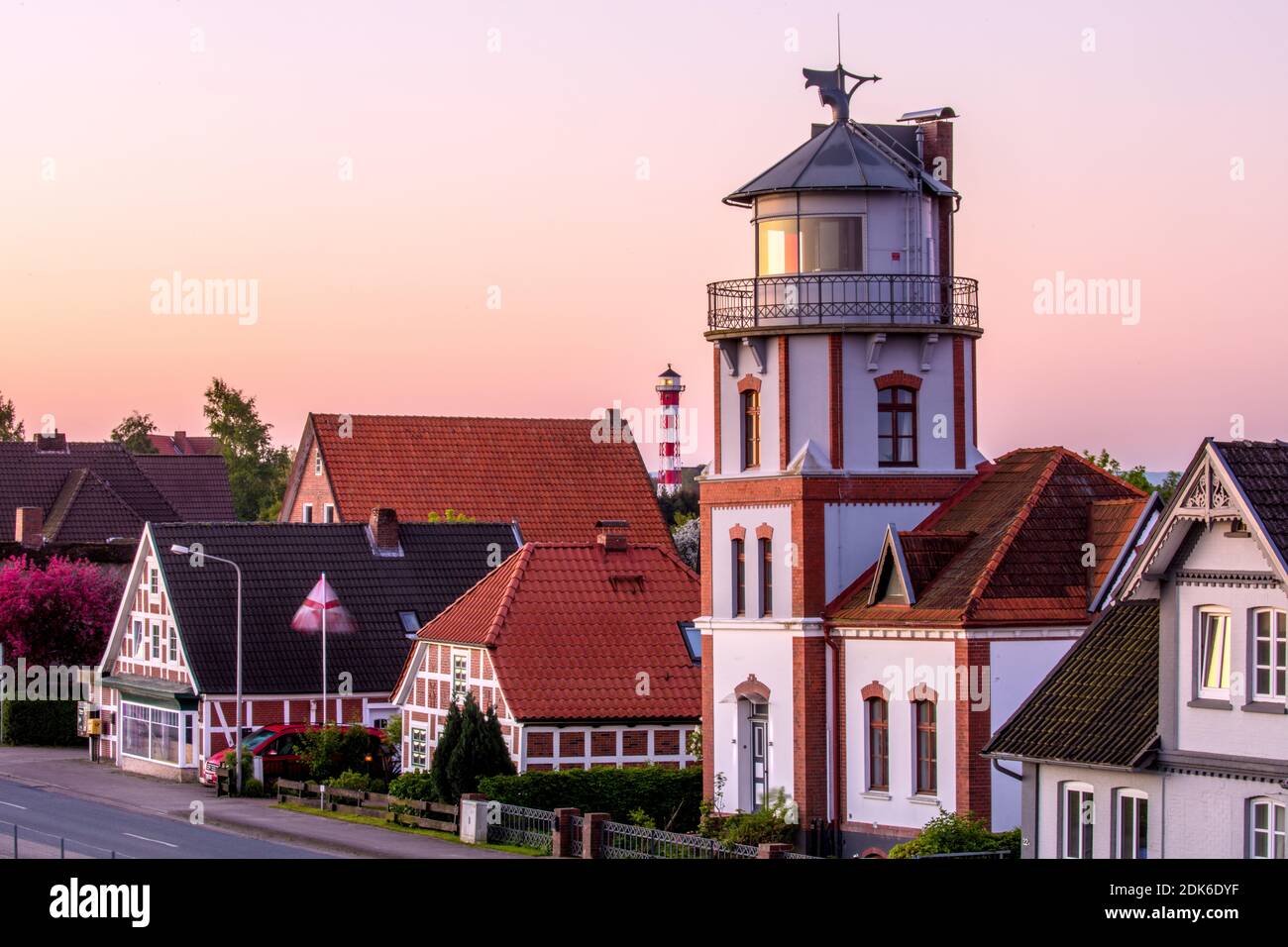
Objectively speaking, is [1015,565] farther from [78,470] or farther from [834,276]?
[78,470]

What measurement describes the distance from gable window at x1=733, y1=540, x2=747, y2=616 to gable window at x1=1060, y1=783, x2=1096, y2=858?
488 inches

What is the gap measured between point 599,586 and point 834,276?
35.6 feet

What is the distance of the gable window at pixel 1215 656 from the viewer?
2844 cm

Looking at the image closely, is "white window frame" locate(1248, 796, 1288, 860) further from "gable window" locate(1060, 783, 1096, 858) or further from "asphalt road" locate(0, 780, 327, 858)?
"asphalt road" locate(0, 780, 327, 858)

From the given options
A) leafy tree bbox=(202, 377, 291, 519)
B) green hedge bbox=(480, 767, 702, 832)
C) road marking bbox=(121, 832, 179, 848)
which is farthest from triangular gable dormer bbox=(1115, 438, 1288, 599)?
leafy tree bbox=(202, 377, 291, 519)

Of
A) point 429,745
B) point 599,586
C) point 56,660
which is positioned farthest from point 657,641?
point 56,660

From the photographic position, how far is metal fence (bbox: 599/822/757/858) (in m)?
37.0

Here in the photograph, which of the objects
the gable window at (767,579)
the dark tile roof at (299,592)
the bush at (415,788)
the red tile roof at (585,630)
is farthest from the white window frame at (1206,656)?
the dark tile roof at (299,592)

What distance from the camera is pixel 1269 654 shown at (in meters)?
27.8

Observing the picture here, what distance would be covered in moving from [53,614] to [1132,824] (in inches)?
1669

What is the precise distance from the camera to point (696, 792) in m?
44.4

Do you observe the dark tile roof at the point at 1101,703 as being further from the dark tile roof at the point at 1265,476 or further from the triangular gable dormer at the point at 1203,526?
the dark tile roof at the point at 1265,476

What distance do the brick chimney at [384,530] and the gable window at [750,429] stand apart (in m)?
17.2

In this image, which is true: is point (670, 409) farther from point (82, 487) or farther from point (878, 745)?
point (878, 745)
